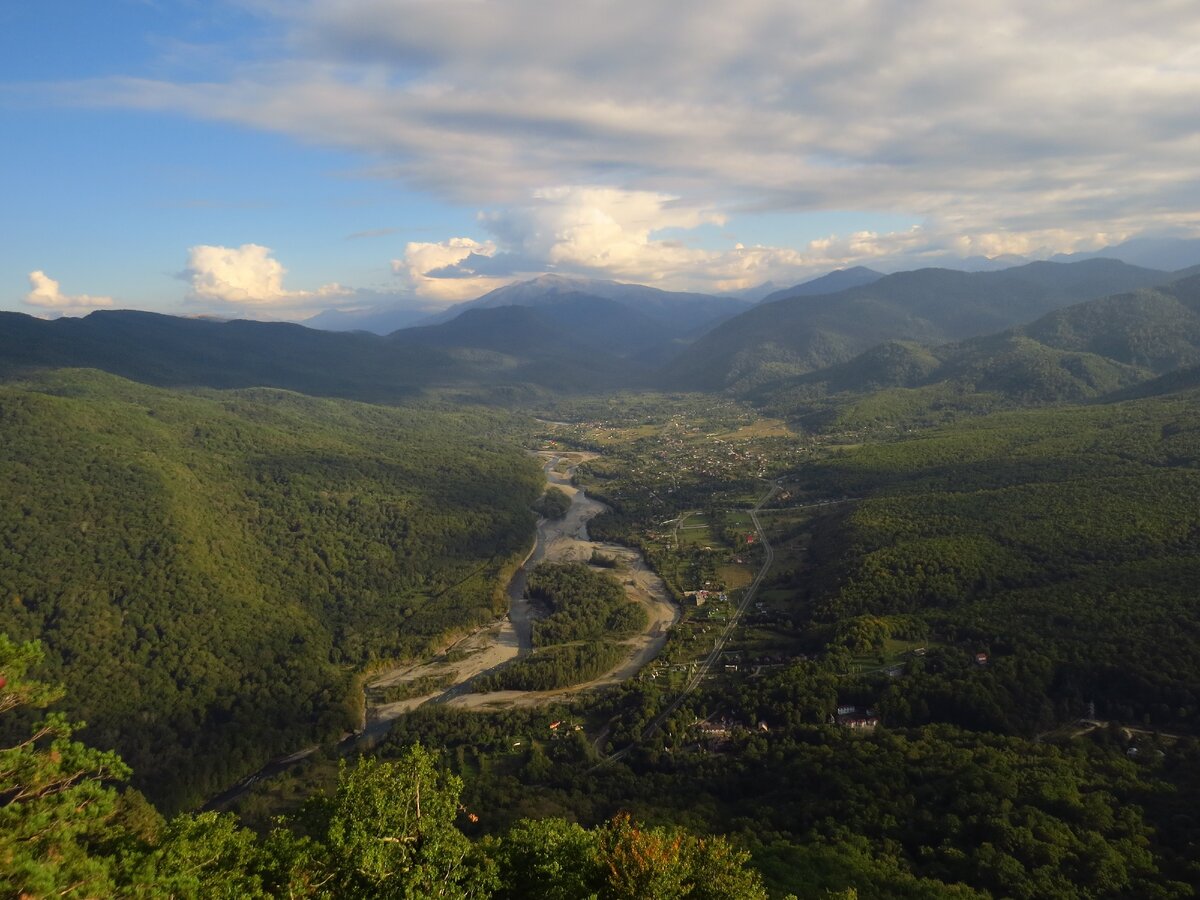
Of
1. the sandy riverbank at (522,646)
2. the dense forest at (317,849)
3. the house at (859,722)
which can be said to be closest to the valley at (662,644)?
the dense forest at (317,849)

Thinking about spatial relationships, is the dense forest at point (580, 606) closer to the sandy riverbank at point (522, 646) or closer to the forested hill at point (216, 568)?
the sandy riverbank at point (522, 646)

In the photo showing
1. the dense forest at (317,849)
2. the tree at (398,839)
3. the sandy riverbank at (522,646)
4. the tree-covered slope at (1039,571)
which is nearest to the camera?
Result: the dense forest at (317,849)

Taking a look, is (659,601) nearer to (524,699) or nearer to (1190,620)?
(524,699)

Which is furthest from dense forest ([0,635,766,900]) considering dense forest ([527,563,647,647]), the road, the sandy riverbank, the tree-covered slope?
dense forest ([527,563,647,647])

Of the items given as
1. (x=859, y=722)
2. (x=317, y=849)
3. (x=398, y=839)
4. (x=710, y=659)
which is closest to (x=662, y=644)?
(x=710, y=659)

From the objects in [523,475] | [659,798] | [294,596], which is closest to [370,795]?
[659,798]

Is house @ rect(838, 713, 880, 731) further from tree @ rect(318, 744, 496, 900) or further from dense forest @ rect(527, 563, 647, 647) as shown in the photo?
tree @ rect(318, 744, 496, 900)

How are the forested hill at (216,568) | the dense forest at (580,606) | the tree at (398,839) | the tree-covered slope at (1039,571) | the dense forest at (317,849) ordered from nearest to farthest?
the dense forest at (317,849)
the tree at (398,839)
the tree-covered slope at (1039,571)
the forested hill at (216,568)
the dense forest at (580,606)
